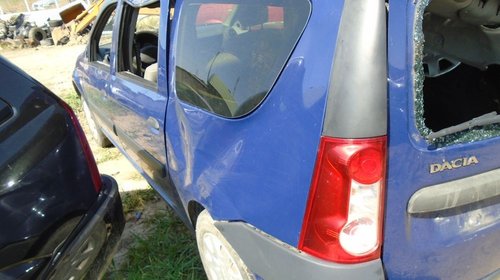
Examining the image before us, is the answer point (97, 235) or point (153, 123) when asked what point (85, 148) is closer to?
point (97, 235)

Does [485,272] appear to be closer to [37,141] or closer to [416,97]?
[416,97]

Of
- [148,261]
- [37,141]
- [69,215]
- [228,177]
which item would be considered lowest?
[148,261]

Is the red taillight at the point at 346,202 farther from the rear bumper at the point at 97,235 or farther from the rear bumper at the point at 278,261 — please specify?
the rear bumper at the point at 97,235

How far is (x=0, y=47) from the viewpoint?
16.5 meters

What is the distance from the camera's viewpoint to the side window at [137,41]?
9.07 feet

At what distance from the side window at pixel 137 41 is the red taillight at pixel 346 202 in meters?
1.63

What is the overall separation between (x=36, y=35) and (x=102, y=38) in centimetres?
1432

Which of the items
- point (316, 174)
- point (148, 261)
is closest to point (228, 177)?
point (316, 174)

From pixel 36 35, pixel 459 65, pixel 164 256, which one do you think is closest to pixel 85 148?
pixel 164 256

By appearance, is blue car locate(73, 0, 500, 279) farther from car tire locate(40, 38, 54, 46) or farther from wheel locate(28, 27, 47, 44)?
wheel locate(28, 27, 47, 44)

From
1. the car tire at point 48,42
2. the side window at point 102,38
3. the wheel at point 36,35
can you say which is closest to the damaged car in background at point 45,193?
the side window at point 102,38

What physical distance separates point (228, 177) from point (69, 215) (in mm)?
726

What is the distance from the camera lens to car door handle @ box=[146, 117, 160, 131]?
7.67 feet

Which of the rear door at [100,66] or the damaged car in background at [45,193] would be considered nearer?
the damaged car in background at [45,193]
